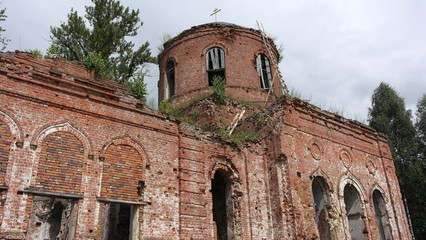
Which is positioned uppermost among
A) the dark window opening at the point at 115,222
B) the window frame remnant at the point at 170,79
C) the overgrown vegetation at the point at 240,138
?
the window frame remnant at the point at 170,79

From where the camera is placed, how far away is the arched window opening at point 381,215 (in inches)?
514

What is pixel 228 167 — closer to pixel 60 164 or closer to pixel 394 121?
pixel 60 164

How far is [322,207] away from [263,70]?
6738mm

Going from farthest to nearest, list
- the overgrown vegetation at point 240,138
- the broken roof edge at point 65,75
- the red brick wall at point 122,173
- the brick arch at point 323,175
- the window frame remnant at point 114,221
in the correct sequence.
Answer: the window frame remnant at point 114,221 < the brick arch at point 323,175 < the overgrown vegetation at point 240,138 < the red brick wall at point 122,173 < the broken roof edge at point 65,75

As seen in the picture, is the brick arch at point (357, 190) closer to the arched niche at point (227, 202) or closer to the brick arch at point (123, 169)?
the arched niche at point (227, 202)

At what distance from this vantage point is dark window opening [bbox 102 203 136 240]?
40.6 feet

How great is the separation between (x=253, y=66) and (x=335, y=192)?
6394 millimetres

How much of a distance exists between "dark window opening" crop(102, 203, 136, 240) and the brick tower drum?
4865 millimetres

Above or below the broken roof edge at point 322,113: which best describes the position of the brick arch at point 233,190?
below

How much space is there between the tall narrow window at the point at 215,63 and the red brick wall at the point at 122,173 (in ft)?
23.8

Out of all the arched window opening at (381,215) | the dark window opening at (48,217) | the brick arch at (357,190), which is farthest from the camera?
the dark window opening at (48,217)

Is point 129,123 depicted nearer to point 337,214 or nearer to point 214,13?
point 337,214

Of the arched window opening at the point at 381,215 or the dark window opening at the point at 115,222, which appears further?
the arched window opening at the point at 381,215

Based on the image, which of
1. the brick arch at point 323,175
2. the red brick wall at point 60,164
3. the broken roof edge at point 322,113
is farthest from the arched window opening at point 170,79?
the red brick wall at point 60,164
